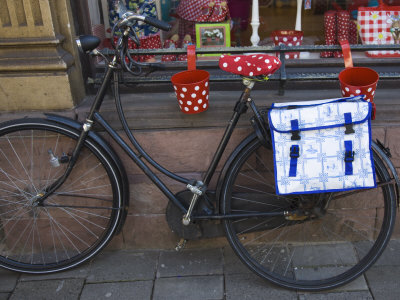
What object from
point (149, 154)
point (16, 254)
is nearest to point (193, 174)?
point (149, 154)

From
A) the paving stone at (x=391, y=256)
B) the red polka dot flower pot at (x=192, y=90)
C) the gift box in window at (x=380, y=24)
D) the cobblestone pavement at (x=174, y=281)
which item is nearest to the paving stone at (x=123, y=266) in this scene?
the cobblestone pavement at (x=174, y=281)

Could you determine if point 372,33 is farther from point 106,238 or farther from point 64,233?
point 64,233

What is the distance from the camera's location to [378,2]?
3.64m

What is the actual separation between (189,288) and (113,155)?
97 cm

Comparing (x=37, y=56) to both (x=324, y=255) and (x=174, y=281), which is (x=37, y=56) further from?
(x=324, y=255)

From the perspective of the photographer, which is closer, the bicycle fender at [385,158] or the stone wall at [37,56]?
the bicycle fender at [385,158]

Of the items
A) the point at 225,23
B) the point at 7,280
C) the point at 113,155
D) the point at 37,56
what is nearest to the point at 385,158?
the point at 113,155

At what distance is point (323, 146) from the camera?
96.3 inches

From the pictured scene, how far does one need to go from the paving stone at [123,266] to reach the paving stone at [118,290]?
0.05 meters

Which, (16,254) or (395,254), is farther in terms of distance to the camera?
(16,254)

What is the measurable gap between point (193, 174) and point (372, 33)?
73.2 inches

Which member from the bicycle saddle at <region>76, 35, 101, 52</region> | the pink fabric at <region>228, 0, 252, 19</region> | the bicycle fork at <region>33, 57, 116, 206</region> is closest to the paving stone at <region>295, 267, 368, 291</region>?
the bicycle fork at <region>33, 57, 116, 206</region>

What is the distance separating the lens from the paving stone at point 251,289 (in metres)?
2.76

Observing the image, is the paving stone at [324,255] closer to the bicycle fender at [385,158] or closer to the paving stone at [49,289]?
the bicycle fender at [385,158]
